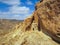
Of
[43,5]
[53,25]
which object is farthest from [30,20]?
[53,25]

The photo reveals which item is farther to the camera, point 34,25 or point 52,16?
point 34,25

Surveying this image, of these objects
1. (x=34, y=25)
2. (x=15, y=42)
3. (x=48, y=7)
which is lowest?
(x=15, y=42)

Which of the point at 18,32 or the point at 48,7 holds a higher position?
the point at 48,7

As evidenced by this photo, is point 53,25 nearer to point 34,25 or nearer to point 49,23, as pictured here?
point 49,23

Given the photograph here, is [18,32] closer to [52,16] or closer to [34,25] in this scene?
[34,25]

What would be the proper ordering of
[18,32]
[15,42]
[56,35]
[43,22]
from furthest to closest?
[18,32]
[15,42]
[43,22]
[56,35]

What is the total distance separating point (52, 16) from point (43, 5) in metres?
2.22

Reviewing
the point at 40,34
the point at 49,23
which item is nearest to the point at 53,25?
the point at 49,23

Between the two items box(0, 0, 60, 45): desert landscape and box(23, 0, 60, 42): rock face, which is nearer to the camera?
box(23, 0, 60, 42): rock face

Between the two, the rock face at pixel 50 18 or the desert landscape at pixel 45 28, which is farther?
the desert landscape at pixel 45 28

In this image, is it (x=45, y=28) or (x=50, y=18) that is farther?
(x=45, y=28)

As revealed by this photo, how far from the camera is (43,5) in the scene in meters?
25.1

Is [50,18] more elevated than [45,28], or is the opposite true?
[50,18]

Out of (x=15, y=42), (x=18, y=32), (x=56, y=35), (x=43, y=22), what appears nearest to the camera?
(x=56, y=35)
